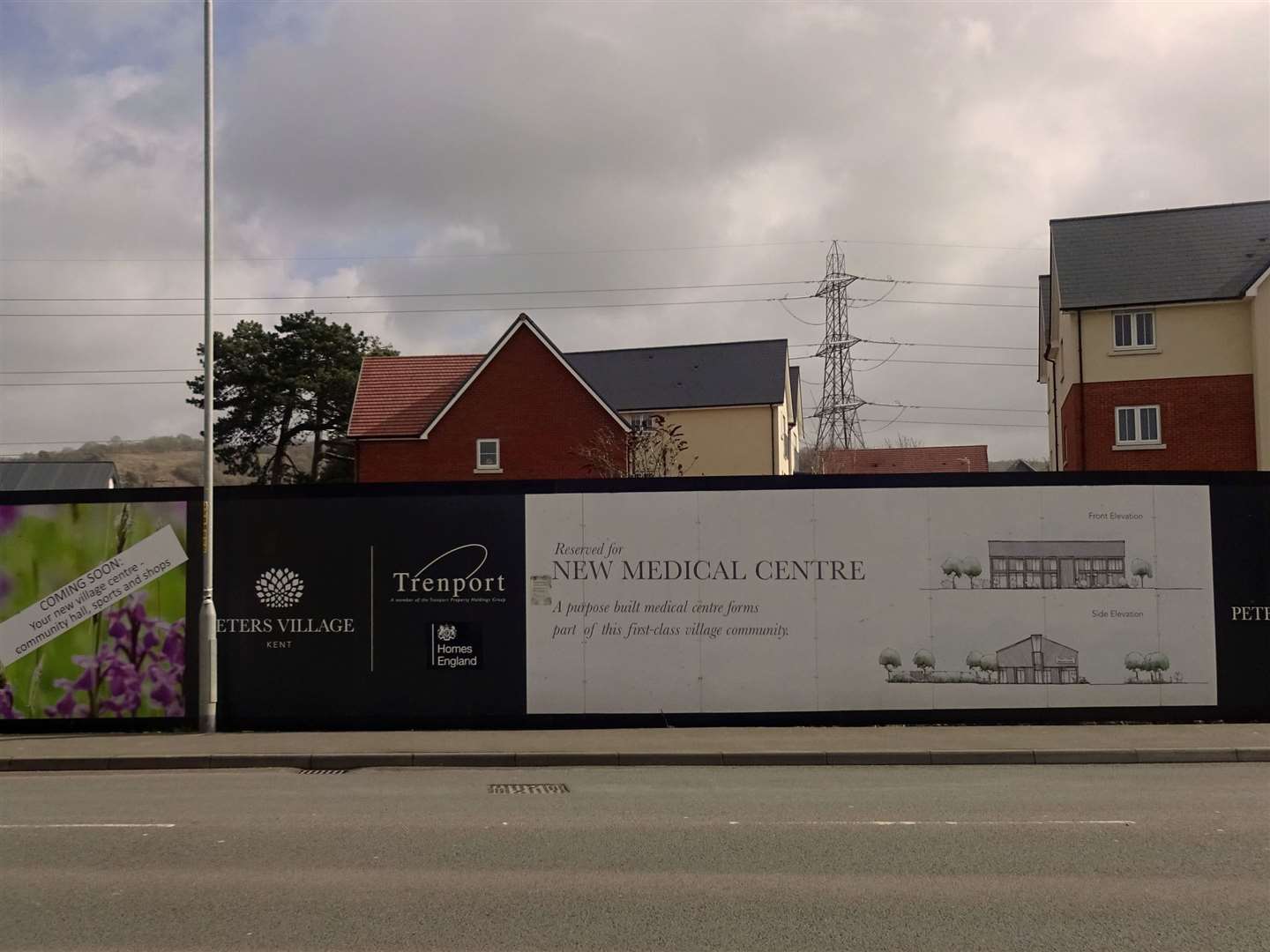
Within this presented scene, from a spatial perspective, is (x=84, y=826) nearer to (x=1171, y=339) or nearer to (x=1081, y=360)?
(x=1081, y=360)

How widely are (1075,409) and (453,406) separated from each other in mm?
21453

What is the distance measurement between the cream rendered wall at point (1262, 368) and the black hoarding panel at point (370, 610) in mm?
29064

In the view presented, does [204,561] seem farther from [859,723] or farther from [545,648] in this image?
[859,723]

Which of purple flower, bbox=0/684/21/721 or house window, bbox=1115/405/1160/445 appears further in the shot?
house window, bbox=1115/405/1160/445

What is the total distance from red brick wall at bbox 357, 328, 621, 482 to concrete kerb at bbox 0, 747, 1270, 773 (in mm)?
27999

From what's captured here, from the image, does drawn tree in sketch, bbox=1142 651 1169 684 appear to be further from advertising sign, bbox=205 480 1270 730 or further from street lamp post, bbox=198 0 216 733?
street lamp post, bbox=198 0 216 733

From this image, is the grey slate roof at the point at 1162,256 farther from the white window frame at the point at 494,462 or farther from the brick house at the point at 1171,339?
the white window frame at the point at 494,462

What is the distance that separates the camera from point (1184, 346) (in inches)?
1501

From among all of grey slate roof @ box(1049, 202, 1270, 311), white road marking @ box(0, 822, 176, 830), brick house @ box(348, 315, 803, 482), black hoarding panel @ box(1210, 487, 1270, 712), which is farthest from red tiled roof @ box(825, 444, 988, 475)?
white road marking @ box(0, 822, 176, 830)

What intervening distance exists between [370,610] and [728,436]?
38.7 m

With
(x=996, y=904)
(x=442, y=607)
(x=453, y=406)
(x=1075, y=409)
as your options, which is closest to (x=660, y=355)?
(x=453, y=406)

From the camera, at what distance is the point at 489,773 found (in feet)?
41.1

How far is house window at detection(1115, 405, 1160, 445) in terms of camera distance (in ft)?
125

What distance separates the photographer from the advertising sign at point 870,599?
1526 cm
